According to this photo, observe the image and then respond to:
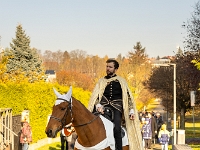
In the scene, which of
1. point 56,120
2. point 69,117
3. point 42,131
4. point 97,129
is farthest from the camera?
point 42,131

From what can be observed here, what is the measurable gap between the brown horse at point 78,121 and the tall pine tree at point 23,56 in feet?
163

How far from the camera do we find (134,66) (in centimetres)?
9312

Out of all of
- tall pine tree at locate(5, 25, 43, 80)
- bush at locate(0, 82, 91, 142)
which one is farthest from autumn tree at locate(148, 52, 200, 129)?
tall pine tree at locate(5, 25, 43, 80)

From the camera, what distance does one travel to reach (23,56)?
60.8 meters

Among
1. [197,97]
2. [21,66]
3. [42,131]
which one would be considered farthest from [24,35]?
[42,131]

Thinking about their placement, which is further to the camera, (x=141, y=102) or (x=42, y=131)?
(x=141, y=102)

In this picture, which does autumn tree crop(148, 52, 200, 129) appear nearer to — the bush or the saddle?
the bush

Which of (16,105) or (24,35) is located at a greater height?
(24,35)

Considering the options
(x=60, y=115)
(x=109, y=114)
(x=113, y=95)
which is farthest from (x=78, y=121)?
(x=113, y=95)

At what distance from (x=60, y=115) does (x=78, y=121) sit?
2.59ft

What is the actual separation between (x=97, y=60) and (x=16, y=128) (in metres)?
111

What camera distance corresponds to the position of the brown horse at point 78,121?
7.72 metres

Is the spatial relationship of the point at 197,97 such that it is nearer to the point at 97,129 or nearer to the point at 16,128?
the point at 16,128

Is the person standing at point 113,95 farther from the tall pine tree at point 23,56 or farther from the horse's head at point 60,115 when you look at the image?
the tall pine tree at point 23,56
